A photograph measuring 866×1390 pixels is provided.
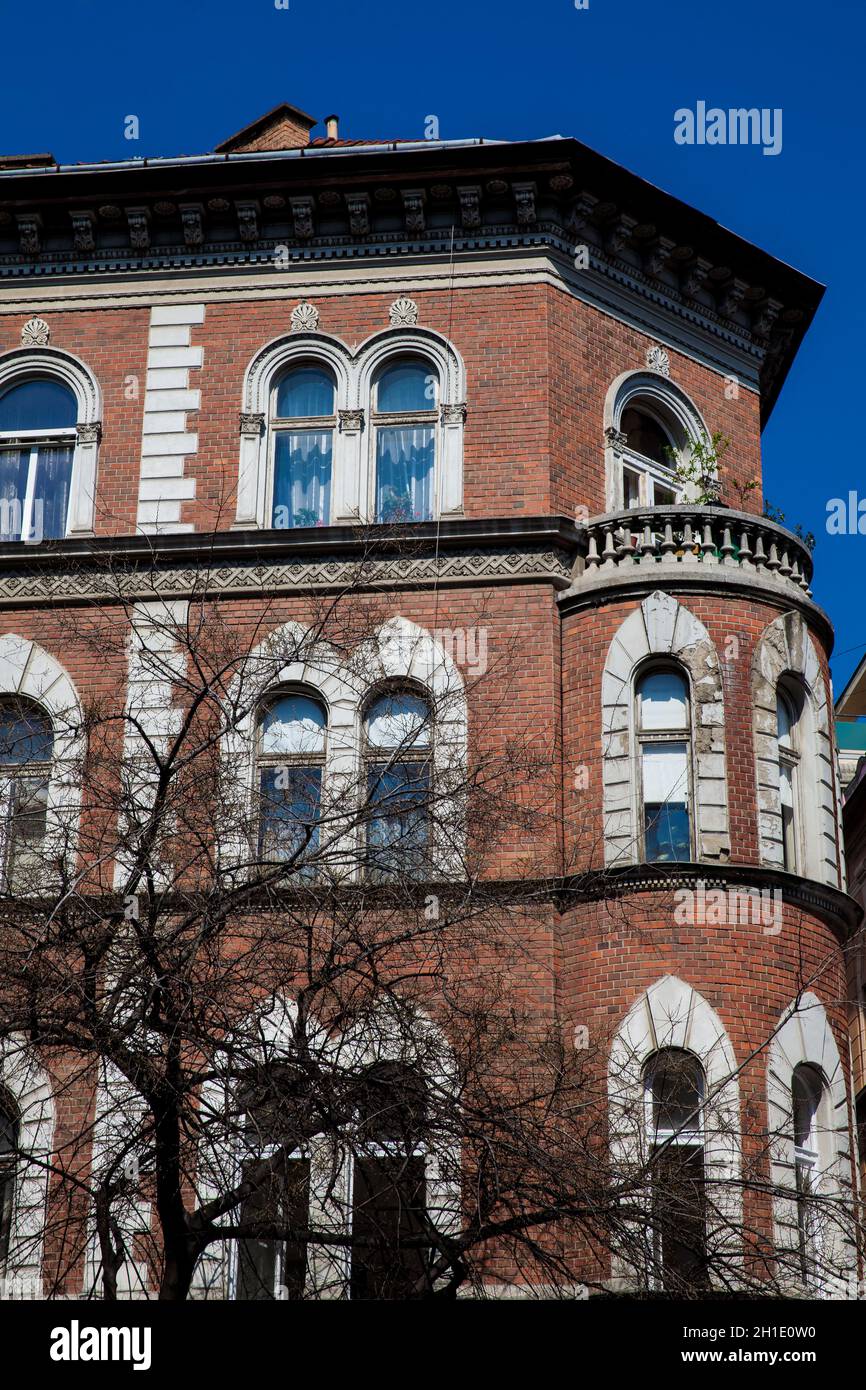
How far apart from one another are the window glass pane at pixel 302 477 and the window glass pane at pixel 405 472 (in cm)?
62

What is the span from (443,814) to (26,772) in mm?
3649

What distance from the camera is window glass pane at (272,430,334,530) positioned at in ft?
75.4

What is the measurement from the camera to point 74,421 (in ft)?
78.0

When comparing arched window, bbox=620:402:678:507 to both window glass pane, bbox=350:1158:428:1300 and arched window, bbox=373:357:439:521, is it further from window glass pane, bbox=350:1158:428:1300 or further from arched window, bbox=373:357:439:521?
window glass pane, bbox=350:1158:428:1300

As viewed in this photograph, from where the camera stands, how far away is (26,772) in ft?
55.6

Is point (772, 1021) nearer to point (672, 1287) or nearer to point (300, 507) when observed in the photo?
point (672, 1287)

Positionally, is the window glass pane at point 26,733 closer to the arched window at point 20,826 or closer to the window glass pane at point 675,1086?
the arched window at point 20,826

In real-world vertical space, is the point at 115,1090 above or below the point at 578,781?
below

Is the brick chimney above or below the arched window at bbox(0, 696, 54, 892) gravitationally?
above

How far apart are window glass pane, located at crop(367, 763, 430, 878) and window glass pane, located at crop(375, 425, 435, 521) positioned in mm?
5628

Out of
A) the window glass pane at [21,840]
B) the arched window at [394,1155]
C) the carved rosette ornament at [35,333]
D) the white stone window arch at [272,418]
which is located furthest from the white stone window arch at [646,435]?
the arched window at [394,1155]

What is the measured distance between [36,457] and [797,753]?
31.8 ft

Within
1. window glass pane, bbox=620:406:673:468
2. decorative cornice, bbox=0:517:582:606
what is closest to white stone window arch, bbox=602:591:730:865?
decorative cornice, bbox=0:517:582:606

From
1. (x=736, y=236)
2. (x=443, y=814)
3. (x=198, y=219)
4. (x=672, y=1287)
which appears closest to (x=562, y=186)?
(x=736, y=236)
